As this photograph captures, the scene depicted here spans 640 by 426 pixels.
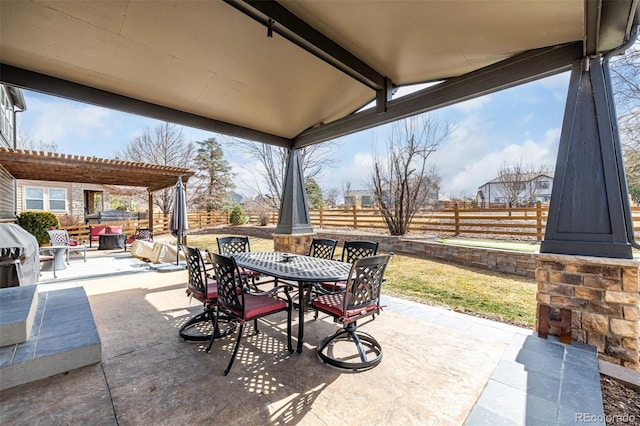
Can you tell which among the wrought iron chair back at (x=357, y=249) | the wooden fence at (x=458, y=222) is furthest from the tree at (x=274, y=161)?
the wrought iron chair back at (x=357, y=249)

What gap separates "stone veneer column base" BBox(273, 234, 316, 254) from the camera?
17.9 feet

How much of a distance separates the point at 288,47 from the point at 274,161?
9.40 m

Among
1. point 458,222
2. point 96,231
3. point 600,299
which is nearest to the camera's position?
point 600,299

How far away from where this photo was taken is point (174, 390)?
78.5 inches

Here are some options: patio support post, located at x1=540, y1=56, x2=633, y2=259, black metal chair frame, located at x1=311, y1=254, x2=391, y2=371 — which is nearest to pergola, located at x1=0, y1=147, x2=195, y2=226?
black metal chair frame, located at x1=311, y1=254, x2=391, y2=371

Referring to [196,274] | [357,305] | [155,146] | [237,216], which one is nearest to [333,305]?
[357,305]

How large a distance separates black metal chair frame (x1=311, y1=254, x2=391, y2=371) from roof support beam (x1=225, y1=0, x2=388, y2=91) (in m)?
2.08

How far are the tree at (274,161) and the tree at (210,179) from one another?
767cm

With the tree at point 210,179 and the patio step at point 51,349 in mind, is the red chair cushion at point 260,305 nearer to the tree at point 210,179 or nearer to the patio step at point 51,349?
the patio step at point 51,349

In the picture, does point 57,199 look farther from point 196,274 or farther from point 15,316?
point 196,274

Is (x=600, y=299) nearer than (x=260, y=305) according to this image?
Yes

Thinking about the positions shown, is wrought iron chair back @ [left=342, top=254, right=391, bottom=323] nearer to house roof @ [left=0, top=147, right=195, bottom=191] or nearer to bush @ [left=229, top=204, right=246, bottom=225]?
house roof @ [left=0, top=147, right=195, bottom=191]

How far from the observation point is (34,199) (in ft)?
39.8

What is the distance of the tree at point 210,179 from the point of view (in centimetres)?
1964
